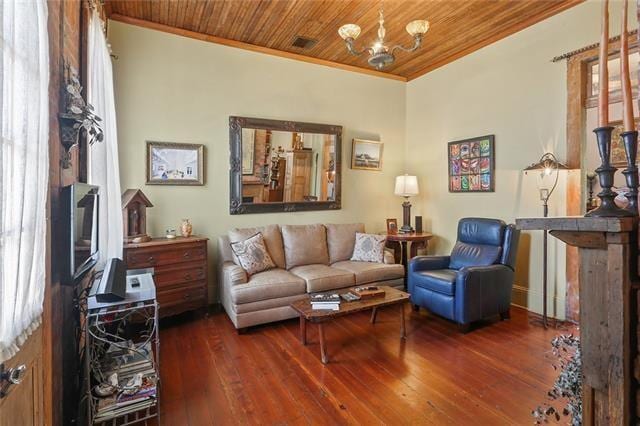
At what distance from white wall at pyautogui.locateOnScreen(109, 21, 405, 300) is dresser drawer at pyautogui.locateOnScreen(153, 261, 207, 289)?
1.50ft

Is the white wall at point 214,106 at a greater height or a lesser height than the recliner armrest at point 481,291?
greater

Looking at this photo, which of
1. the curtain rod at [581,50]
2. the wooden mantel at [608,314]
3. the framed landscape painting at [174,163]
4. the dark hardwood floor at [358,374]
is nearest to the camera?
the wooden mantel at [608,314]

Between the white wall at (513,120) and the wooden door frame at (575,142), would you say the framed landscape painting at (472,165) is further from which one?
the wooden door frame at (575,142)

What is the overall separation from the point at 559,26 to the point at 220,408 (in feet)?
15.1

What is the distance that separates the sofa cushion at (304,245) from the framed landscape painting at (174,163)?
1.24 m

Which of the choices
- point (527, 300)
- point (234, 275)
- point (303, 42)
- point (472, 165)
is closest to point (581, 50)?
point (472, 165)

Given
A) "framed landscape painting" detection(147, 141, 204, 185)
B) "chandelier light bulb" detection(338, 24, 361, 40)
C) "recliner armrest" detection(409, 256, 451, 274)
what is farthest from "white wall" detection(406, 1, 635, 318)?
"framed landscape painting" detection(147, 141, 204, 185)

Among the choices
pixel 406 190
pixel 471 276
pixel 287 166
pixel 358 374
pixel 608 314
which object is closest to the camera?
pixel 608 314

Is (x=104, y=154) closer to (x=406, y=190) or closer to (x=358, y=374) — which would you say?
(x=358, y=374)

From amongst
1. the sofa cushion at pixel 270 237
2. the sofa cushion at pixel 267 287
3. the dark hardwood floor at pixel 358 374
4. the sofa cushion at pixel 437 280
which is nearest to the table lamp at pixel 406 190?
the sofa cushion at pixel 437 280

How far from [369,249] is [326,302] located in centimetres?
156

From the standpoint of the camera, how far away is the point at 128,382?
6.28 ft

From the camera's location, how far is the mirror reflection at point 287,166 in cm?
405

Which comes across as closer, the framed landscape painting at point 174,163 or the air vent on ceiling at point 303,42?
the framed landscape painting at point 174,163
